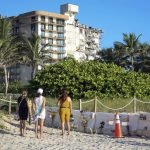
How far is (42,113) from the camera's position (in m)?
14.8

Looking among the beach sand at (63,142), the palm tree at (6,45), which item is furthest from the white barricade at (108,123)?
the palm tree at (6,45)

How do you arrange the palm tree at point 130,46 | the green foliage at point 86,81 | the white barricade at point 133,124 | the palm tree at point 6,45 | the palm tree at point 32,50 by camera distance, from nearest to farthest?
the white barricade at point 133,124 → the green foliage at point 86,81 → the palm tree at point 6,45 → the palm tree at point 32,50 → the palm tree at point 130,46

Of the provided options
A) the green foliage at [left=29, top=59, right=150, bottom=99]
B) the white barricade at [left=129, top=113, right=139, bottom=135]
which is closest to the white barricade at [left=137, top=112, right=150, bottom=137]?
the white barricade at [left=129, top=113, right=139, bottom=135]

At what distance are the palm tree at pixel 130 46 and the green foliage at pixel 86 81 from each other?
35763 mm

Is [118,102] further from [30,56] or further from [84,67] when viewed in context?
[30,56]

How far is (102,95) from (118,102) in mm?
2761

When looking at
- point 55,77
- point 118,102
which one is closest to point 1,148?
point 118,102

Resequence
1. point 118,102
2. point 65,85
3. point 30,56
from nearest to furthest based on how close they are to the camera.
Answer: point 118,102 → point 65,85 → point 30,56

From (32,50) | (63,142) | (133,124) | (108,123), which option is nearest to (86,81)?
(108,123)

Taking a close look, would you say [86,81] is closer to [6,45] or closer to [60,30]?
[6,45]

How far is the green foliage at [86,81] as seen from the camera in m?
28.4

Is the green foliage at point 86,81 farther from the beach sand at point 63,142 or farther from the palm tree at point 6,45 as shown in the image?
the palm tree at point 6,45

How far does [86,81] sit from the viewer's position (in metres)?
28.9

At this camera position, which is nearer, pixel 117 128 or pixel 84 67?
pixel 117 128
